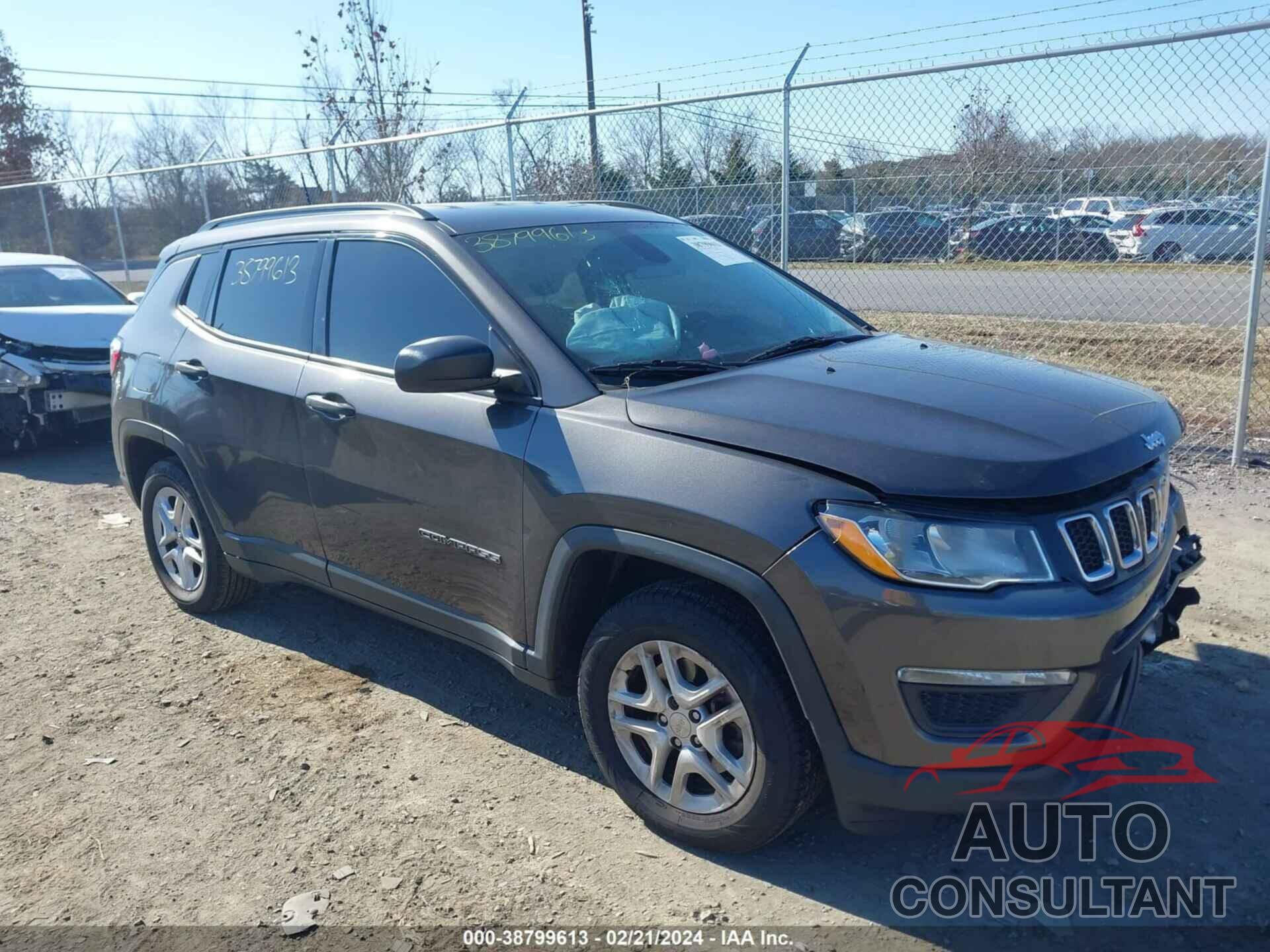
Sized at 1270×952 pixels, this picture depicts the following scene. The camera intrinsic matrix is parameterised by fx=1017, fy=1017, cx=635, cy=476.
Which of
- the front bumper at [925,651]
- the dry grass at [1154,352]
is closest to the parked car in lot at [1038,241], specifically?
the dry grass at [1154,352]

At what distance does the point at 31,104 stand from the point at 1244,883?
47.5m

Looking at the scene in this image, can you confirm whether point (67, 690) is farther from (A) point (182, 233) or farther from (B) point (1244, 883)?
(A) point (182, 233)

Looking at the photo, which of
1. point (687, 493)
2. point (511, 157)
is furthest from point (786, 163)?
point (687, 493)

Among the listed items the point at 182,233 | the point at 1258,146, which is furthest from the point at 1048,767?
the point at 182,233

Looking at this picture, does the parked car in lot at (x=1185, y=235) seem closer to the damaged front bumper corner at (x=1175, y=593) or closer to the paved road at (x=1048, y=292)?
the paved road at (x=1048, y=292)

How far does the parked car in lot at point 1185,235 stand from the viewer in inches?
265

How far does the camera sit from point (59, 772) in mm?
3611

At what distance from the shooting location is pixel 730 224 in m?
9.10

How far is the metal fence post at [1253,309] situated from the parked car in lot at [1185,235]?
2.35ft

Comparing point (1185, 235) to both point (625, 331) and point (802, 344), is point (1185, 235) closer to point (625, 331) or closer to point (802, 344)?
point (802, 344)

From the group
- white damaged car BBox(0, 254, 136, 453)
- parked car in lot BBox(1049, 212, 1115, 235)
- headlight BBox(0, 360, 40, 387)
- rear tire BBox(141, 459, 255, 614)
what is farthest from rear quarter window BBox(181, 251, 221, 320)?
parked car in lot BBox(1049, 212, 1115, 235)

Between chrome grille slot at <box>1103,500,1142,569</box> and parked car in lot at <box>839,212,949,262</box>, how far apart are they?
6.05 m

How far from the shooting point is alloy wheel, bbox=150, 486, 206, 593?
478cm

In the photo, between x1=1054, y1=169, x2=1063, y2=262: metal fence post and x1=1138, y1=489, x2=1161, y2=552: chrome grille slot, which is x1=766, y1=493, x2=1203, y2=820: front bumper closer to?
x1=1138, y1=489, x2=1161, y2=552: chrome grille slot
